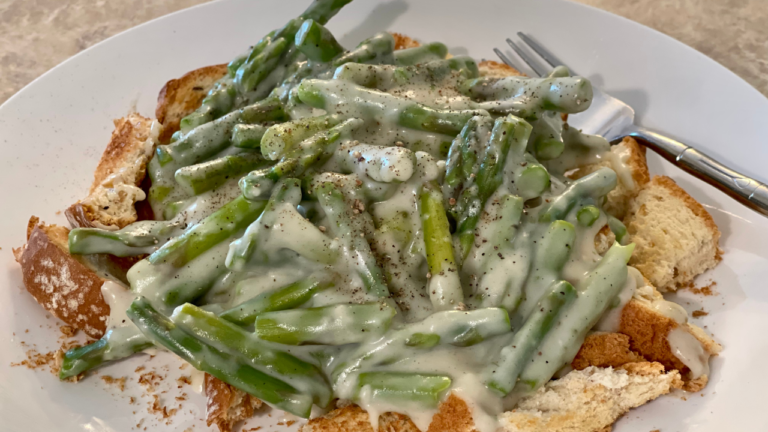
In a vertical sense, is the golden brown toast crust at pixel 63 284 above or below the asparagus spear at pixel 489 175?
below

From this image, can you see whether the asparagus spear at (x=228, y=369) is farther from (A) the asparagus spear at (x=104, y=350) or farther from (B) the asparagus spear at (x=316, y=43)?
(B) the asparagus spear at (x=316, y=43)

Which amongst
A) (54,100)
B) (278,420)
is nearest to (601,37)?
(278,420)

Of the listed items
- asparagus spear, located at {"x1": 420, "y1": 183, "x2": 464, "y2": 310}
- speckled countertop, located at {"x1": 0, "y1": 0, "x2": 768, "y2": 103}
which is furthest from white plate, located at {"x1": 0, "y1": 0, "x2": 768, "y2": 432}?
speckled countertop, located at {"x1": 0, "y1": 0, "x2": 768, "y2": 103}

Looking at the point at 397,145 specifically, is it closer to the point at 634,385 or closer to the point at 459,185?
the point at 459,185

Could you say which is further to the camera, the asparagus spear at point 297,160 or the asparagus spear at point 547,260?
the asparagus spear at point 297,160

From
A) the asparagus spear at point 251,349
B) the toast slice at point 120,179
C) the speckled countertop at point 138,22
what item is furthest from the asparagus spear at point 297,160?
the speckled countertop at point 138,22

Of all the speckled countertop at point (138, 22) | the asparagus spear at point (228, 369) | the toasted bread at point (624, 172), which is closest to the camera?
the asparagus spear at point (228, 369)

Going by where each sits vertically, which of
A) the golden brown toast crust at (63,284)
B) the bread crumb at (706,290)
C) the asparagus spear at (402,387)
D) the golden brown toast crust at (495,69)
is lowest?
the asparagus spear at (402,387)

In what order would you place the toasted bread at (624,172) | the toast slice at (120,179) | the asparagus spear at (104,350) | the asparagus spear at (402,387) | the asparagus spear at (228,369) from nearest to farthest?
the asparagus spear at (402,387)
the asparagus spear at (228,369)
the asparagus spear at (104,350)
the toast slice at (120,179)
the toasted bread at (624,172)
